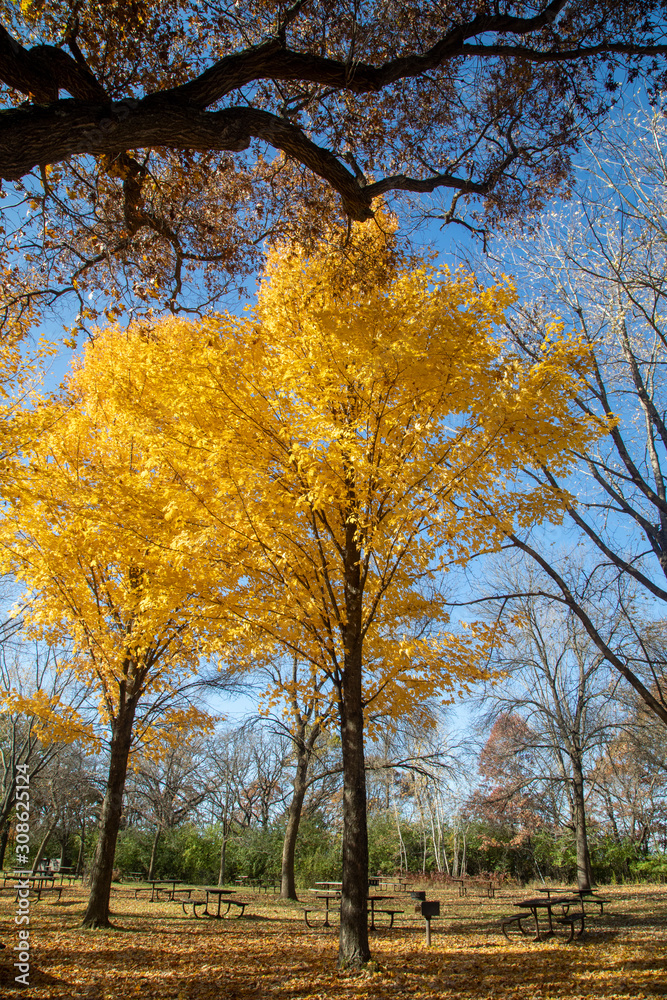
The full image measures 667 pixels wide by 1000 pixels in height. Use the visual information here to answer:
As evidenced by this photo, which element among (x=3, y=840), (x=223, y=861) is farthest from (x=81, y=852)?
(x=223, y=861)

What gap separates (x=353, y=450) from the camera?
4625 mm

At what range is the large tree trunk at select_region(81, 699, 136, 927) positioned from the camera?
25.5 ft

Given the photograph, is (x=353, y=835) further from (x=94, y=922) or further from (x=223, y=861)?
(x=223, y=861)

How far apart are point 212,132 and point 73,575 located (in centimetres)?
606

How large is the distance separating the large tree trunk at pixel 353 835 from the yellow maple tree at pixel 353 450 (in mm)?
14

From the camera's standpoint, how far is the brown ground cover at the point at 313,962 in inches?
172

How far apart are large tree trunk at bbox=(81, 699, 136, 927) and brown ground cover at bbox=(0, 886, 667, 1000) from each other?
0.32 metres

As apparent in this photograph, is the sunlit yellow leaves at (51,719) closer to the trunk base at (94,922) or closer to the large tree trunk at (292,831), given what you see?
the trunk base at (94,922)

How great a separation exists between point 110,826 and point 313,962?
4.20 metres

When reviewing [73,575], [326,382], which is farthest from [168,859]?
[326,382]

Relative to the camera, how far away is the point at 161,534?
5793mm

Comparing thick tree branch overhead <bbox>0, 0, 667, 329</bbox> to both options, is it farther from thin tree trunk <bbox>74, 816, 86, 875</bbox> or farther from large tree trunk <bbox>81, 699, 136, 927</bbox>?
thin tree trunk <bbox>74, 816, 86, 875</bbox>

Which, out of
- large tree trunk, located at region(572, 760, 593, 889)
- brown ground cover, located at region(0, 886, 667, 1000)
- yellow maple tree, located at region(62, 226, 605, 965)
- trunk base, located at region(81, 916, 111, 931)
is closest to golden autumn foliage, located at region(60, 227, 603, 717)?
yellow maple tree, located at region(62, 226, 605, 965)

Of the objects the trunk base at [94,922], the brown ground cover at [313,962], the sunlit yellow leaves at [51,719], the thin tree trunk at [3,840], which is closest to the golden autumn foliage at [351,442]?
the brown ground cover at [313,962]
